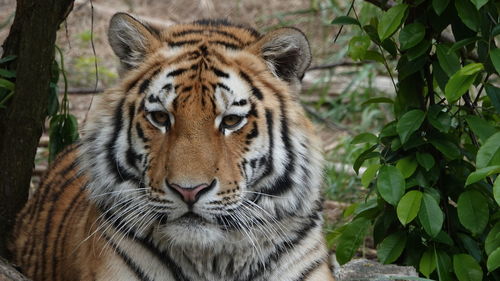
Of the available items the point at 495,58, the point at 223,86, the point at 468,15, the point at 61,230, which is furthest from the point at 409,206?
the point at 61,230

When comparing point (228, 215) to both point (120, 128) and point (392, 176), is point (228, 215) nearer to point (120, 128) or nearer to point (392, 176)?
point (120, 128)

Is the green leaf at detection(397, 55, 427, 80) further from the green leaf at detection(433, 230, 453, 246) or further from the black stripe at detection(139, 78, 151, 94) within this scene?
the black stripe at detection(139, 78, 151, 94)

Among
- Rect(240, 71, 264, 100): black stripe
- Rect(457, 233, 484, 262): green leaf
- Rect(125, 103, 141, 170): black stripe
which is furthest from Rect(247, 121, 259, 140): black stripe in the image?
Rect(457, 233, 484, 262): green leaf

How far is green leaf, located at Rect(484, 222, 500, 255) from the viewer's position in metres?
3.23

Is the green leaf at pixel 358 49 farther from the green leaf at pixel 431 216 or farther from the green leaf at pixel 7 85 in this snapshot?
the green leaf at pixel 7 85

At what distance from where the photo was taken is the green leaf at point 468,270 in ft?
11.1

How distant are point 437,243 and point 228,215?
1.07 metres

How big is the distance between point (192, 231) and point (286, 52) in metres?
0.74

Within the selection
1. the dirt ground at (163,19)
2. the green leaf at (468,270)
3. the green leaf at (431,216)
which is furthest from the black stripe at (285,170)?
the dirt ground at (163,19)

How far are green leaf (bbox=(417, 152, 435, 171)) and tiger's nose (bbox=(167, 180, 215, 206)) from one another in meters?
1.01

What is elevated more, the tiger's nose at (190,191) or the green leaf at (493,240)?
the tiger's nose at (190,191)

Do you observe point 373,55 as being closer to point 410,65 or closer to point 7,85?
point 410,65

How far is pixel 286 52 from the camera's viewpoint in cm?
316

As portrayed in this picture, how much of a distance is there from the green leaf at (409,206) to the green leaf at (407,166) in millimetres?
102
